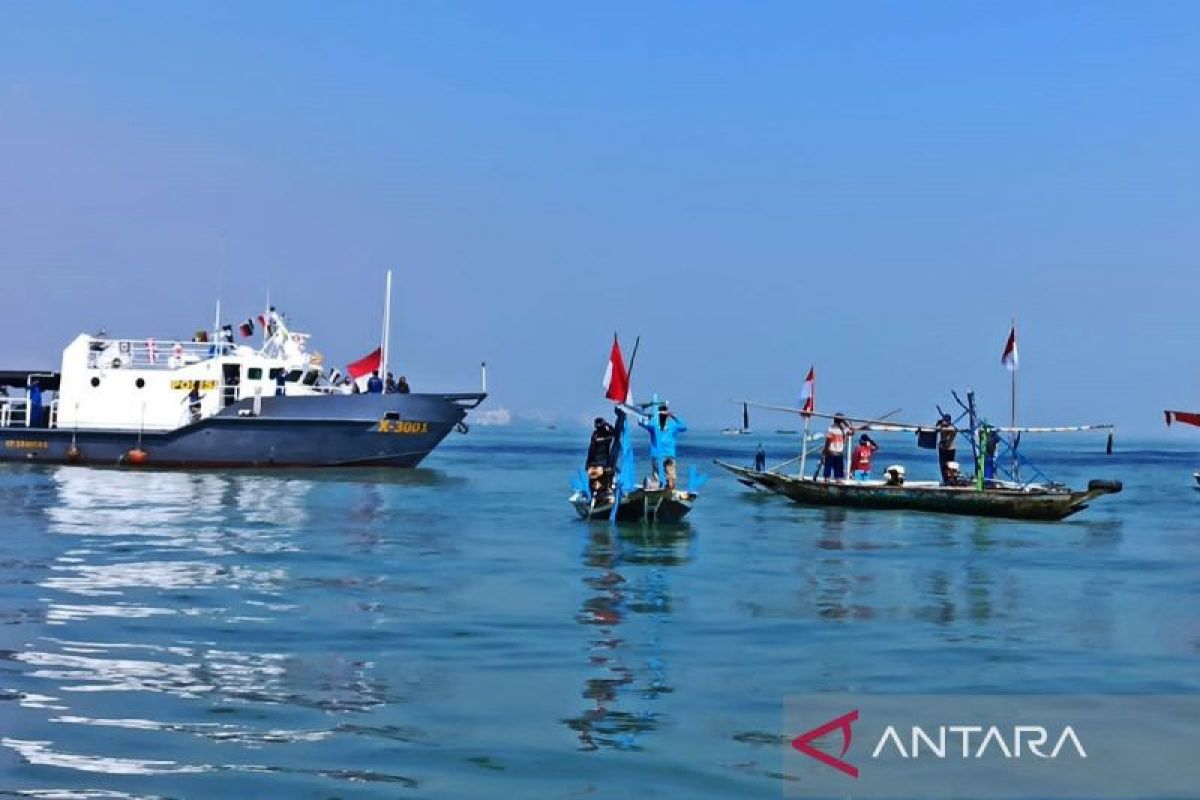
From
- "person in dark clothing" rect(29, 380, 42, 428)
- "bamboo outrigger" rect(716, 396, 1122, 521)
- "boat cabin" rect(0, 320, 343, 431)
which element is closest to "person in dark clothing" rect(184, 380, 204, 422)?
"boat cabin" rect(0, 320, 343, 431)

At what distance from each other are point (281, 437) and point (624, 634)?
113ft

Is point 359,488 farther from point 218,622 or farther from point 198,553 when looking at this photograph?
point 218,622

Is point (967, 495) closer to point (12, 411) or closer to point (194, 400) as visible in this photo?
point (194, 400)

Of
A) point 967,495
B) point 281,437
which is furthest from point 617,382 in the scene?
point 281,437

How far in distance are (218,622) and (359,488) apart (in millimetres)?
26626

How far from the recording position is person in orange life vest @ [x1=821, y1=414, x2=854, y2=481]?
36.9m

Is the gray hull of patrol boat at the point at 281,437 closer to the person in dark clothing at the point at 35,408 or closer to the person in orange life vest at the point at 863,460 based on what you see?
the person in dark clothing at the point at 35,408

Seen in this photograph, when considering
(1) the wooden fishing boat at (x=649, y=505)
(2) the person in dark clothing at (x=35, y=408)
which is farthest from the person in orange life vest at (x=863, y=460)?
(2) the person in dark clothing at (x=35, y=408)

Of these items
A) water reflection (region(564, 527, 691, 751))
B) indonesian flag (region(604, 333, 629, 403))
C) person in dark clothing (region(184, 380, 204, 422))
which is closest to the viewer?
water reflection (region(564, 527, 691, 751))

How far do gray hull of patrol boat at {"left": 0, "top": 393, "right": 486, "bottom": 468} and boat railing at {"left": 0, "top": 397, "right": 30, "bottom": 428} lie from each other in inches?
79.8

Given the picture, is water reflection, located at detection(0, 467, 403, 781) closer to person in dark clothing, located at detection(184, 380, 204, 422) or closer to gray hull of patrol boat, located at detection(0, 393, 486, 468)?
gray hull of patrol boat, located at detection(0, 393, 486, 468)

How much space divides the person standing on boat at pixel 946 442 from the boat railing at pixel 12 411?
34.8m

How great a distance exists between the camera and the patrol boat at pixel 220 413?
154ft

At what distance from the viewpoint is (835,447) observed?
37375mm
